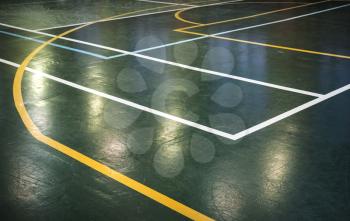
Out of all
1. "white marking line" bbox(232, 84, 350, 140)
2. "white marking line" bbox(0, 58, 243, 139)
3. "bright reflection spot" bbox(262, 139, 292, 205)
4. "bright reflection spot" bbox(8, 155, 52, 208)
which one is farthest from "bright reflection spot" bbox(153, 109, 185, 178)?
"bright reflection spot" bbox(8, 155, 52, 208)

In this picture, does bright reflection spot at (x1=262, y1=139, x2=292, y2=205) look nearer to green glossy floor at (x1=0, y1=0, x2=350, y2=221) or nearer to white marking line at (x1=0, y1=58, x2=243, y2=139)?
green glossy floor at (x1=0, y1=0, x2=350, y2=221)

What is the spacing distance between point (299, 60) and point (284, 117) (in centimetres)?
447

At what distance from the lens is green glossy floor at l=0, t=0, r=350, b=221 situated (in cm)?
610

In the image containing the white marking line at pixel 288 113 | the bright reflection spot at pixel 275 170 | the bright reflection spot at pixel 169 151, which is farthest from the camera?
the white marking line at pixel 288 113

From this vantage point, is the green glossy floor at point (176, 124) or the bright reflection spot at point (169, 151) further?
the bright reflection spot at point (169, 151)

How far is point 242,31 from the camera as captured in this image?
55.0 ft

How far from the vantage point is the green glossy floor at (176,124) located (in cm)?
610

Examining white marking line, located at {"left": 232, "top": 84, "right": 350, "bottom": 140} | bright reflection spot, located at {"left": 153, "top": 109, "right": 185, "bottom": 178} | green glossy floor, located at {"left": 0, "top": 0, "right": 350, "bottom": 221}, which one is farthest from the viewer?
white marking line, located at {"left": 232, "top": 84, "right": 350, "bottom": 140}

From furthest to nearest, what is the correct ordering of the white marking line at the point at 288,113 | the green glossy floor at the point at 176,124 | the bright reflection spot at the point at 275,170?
the white marking line at the point at 288,113 → the bright reflection spot at the point at 275,170 → the green glossy floor at the point at 176,124

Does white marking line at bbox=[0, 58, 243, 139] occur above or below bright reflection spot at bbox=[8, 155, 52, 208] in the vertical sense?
above

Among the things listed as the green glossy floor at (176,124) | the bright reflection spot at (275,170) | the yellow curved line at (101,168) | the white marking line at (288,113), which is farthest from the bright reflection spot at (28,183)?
the white marking line at (288,113)

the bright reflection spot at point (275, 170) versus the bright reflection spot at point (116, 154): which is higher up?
the bright reflection spot at point (116, 154)

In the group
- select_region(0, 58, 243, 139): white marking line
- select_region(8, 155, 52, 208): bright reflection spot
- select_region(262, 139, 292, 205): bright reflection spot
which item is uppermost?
select_region(0, 58, 243, 139): white marking line

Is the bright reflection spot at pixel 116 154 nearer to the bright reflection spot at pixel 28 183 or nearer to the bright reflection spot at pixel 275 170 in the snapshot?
the bright reflection spot at pixel 28 183
